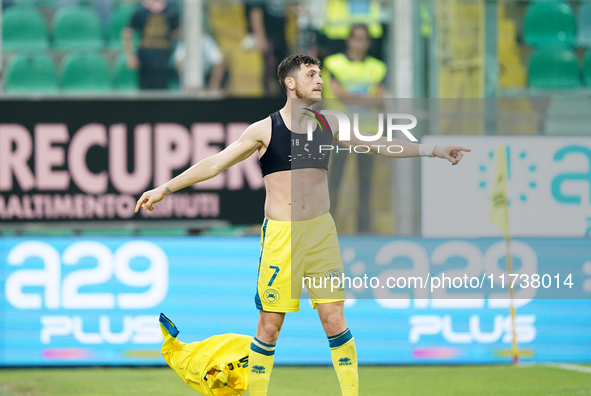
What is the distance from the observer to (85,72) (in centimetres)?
756

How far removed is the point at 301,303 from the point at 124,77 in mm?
2699

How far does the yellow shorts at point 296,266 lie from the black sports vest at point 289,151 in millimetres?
319

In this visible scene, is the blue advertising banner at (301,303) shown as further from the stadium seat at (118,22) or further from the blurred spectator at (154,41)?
the stadium seat at (118,22)

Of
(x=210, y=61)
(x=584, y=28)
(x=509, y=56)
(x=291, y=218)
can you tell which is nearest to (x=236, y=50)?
(x=210, y=61)

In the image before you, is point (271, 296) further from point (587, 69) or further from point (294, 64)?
point (587, 69)

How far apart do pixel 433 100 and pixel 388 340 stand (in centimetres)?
214

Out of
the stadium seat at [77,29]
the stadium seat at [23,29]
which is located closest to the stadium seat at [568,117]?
the stadium seat at [77,29]

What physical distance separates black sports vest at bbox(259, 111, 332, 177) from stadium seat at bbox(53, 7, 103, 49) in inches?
154

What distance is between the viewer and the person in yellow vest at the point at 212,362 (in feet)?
15.8

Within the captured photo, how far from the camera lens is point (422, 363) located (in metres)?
6.66

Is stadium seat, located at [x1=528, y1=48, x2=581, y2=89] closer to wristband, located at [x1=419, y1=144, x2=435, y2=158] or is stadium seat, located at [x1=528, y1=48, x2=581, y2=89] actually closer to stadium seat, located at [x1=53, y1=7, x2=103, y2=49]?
wristband, located at [x1=419, y1=144, x2=435, y2=158]

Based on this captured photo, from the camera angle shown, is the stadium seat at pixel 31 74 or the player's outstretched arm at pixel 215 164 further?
the stadium seat at pixel 31 74

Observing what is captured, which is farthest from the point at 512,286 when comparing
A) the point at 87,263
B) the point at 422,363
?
the point at 87,263

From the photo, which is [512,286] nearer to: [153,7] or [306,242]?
[306,242]
